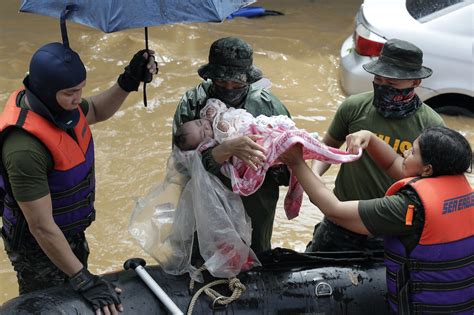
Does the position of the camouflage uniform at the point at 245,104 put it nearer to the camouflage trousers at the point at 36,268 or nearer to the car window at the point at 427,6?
the camouflage trousers at the point at 36,268

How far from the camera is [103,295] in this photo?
276 cm

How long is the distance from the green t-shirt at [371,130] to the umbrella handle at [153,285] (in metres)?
1.10

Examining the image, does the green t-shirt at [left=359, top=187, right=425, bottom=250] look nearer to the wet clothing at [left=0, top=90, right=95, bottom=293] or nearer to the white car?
the wet clothing at [left=0, top=90, right=95, bottom=293]

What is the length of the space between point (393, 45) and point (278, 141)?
906 millimetres

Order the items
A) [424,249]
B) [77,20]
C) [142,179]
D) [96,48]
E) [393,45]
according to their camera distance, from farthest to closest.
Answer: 1. [96,48]
2. [142,179]
3. [393,45]
4. [77,20]
5. [424,249]

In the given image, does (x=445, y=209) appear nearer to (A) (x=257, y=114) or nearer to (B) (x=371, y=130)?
(B) (x=371, y=130)

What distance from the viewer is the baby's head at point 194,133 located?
297 centimetres

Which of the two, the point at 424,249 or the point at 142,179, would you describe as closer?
the point at 424,249

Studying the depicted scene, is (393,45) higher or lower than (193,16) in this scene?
lower

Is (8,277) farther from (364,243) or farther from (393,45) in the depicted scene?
(393,45)

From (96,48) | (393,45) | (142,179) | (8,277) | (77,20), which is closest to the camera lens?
(77,20)

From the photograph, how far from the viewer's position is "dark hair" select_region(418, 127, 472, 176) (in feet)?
8.50

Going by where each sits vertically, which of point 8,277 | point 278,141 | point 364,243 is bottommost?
point 8,277

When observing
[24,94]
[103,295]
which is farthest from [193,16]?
[103,295]
